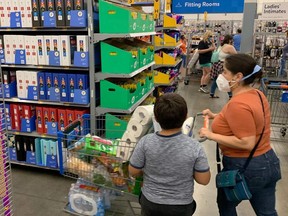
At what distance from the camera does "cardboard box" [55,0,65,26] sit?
3.02 metres

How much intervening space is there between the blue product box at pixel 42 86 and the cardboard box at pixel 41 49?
14 centimetres

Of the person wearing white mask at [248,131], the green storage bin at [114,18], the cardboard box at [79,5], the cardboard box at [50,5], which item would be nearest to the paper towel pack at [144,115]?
the person wearing white mask at [248,131]

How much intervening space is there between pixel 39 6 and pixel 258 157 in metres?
2.70

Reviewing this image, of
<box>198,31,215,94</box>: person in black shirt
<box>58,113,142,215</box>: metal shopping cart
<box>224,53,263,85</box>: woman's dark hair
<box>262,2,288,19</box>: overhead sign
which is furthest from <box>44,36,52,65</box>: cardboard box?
<box>262,2,288,19</box>: overhead sign

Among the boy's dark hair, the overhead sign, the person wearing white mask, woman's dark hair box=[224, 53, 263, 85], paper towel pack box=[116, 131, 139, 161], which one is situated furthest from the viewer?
the overhead sign

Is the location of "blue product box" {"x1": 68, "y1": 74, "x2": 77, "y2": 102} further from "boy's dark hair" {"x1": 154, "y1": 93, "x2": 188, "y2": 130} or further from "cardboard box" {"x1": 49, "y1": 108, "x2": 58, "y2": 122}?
"boy's dark hair" {"x1": 154, "y1": 93, "x2": 188, "y2": 130}

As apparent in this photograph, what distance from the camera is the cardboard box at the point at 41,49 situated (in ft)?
10.5

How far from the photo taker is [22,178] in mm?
3514

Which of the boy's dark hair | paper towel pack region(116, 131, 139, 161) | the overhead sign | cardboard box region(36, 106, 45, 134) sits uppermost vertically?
the overhead sign

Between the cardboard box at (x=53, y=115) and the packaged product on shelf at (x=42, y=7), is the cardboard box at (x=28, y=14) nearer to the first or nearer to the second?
the packaged product on shelf at (x=42, y=7)

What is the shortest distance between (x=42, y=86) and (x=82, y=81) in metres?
0.53

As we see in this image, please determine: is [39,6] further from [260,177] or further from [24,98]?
[260,177]

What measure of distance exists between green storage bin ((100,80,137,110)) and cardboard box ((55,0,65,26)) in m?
0.77

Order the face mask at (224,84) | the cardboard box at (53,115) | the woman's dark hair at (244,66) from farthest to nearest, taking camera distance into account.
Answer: the cardboard box at (53,115) < the face mask at (224,84) < the woman's dark hair at (244,66)
